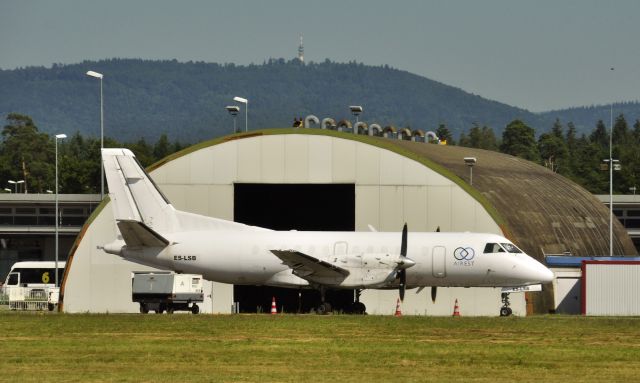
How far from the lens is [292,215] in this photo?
75.4 m

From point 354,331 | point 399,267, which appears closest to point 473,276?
point 399,267

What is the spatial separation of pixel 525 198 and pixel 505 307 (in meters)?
17.0

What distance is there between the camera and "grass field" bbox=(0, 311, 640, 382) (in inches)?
1215

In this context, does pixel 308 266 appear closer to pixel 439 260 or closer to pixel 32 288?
pixel 439 260

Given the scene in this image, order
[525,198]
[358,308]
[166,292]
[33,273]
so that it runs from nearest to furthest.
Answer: [358,308]
[166,292]
[525,198]
[33,273]

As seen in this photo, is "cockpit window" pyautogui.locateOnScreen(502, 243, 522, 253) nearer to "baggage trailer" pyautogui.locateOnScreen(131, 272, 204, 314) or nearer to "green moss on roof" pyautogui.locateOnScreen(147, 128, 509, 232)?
"green moss on roof" pyautogui.locateOnScreen(147, 128, 509, 232)

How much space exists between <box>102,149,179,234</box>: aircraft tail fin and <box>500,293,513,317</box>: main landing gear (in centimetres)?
1522

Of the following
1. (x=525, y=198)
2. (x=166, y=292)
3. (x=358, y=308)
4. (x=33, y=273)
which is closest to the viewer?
(x=358, y=308)

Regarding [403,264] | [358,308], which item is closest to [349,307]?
[358,308]

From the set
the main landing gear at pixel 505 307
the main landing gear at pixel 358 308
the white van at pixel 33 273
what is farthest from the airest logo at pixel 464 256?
the white van at pixel 33 273

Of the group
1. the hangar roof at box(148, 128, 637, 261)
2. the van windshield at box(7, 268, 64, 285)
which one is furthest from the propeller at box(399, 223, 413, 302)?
the van windshield at box(7, 268, 64, 285)

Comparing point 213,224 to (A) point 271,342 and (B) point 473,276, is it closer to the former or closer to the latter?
(B) point 473,276

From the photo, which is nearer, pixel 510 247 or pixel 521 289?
pixel 510 247

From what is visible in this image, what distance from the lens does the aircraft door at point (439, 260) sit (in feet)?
182
